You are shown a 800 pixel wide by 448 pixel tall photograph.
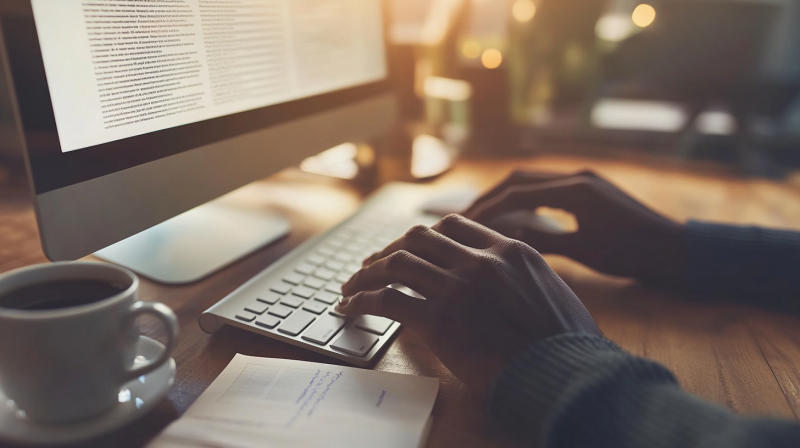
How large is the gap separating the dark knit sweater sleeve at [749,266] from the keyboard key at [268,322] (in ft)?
1.49

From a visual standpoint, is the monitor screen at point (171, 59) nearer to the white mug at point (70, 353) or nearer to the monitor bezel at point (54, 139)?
the monitor bezel at point (54, 139)

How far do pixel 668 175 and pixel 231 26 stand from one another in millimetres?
952

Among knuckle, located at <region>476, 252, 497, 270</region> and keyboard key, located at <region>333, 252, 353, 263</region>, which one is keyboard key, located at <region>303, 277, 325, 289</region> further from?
knuckle, located at <region>476, 252, 497, 270</region>

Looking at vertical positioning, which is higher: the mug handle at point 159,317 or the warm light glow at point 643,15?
the warm light glow at point 643,15

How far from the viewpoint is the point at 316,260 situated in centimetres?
56

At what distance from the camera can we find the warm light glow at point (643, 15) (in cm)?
144

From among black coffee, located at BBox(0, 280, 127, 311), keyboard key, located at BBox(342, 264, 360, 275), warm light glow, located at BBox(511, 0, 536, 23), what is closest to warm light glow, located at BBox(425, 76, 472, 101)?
warm light glow, located at BBox(511, 0, 536, 23)

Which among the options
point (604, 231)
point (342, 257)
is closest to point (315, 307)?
point (342, 257)

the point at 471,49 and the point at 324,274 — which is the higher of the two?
the point at 471,49

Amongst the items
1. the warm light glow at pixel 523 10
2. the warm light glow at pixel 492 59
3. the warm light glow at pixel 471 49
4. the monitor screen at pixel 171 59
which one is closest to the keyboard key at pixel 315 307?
the monitor screen at pixel 171 59

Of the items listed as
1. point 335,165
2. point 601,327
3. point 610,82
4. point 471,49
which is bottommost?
point 601,327

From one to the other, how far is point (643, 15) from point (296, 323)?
145 cm

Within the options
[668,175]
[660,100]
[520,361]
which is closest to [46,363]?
[520,361]

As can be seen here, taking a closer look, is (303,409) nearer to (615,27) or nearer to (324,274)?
(324,274)
